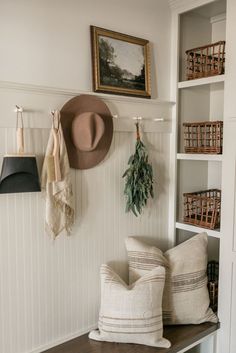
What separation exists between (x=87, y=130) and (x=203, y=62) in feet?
3.14

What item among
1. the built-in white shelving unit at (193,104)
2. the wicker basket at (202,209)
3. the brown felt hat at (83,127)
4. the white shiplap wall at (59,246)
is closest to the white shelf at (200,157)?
the built-in white shelving unit at (193,104)

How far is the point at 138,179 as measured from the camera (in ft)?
6.70

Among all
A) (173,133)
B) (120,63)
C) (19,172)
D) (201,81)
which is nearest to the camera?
(19,172)

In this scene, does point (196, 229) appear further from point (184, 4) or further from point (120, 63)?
point (184, 4)

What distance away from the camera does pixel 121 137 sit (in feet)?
6.72

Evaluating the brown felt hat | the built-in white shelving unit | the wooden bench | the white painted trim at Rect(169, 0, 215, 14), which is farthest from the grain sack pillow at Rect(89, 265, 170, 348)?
the white painted trim at Rect(169, 0, 215, 14)

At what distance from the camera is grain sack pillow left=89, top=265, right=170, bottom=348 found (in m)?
1.79

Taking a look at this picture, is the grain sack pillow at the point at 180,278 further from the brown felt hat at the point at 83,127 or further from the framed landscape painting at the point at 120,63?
the framed landscape painting at the point at 120,63

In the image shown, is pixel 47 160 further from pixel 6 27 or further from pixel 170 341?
pixel 170 341

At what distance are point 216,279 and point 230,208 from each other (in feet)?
2.00

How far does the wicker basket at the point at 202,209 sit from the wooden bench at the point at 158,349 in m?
0.61

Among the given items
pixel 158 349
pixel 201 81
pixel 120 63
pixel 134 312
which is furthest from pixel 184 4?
pixel 158 349

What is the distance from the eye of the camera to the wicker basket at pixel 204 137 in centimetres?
207

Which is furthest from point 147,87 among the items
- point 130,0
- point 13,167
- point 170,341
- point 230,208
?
point 170,341
